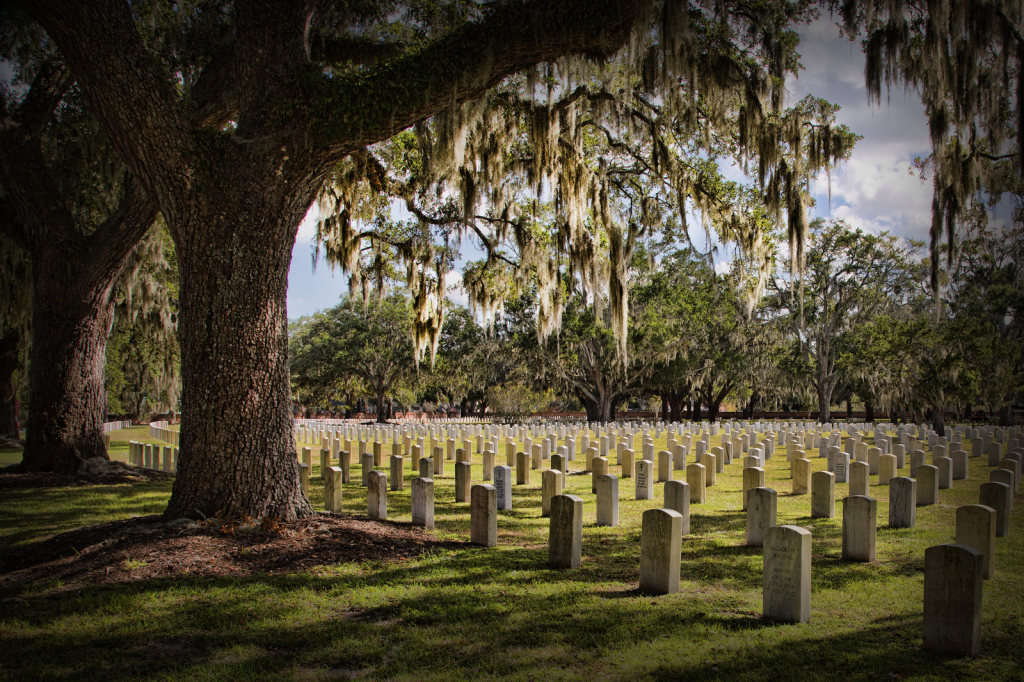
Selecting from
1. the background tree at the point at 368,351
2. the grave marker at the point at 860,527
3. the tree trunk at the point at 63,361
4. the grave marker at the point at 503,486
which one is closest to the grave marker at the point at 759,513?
the grave marker at the point at 860,527

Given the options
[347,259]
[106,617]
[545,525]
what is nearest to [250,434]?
[106,617]

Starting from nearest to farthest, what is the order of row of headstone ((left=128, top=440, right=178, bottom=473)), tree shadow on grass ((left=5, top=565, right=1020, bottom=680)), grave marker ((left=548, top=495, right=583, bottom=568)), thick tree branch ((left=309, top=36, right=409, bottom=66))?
1. tree shadow on grass ((left=5, top=565, right=1020, bottom=680))
2. grave marker ((left=548, top=495, right=583, bottom=568))
3. thick tree branch ((left=309, top=36, right=409, bottom=66))
4. row of headstone ((left=128, top=440, right=178, bottom=473))

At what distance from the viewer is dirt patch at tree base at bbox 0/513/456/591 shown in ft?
15.0

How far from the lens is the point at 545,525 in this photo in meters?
7.18

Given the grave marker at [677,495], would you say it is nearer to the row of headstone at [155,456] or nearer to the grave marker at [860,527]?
the grave marker at [860,527]

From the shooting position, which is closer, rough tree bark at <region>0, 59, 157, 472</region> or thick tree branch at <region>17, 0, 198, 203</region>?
thick tree branch at <region>17, 0, 198, 203</region>

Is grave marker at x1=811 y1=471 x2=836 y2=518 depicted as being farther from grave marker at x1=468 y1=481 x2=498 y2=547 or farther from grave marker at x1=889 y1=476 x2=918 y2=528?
grave marker at x1=468 y1=481 x2=498 y2=547

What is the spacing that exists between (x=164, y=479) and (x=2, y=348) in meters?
7.37

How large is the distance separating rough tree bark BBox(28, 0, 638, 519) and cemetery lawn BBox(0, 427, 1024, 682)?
0.81 metres

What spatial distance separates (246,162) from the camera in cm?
549

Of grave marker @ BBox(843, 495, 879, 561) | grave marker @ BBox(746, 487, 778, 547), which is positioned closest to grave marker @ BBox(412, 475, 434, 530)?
grave marker @ BBox(746, 487, 778, 547)

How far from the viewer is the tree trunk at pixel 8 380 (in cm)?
1407

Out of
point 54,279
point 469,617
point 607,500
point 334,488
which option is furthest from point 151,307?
point 469,617

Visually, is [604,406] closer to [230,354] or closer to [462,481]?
[462,481]
